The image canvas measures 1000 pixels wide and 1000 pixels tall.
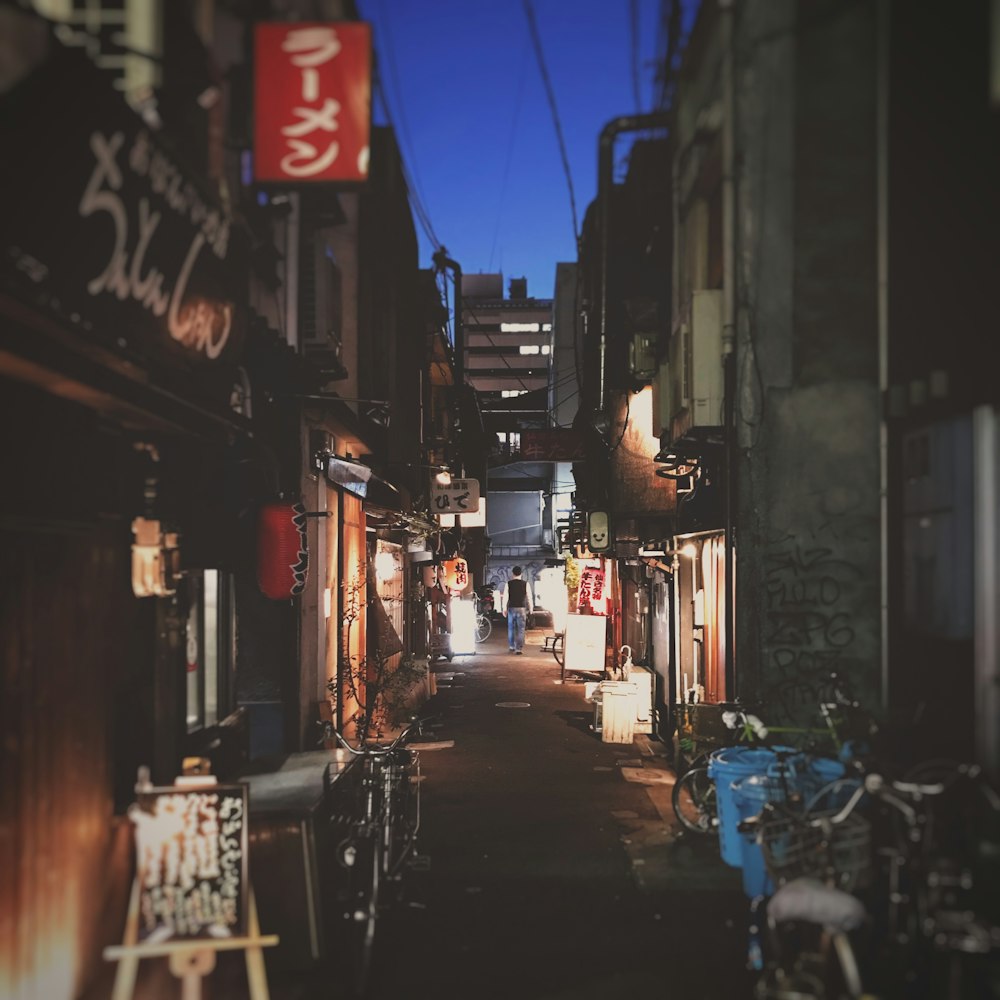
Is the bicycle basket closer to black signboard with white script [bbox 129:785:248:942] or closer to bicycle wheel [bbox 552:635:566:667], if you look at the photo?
black signboard with white script [bbox 129:785:248:942]

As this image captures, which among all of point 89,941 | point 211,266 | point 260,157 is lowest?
point 89,941

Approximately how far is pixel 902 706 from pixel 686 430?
6.03 meters

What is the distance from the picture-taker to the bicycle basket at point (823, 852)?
7012 millimetres

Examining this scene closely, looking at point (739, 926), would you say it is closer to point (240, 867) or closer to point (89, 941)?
point (240, 867)

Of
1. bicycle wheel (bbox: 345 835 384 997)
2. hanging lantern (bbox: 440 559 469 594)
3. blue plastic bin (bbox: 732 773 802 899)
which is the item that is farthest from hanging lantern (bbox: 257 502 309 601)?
hanging lantern (bbox: 440 559 469 594)

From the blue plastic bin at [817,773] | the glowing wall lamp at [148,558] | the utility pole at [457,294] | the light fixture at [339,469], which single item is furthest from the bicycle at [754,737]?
the utility pole at [457,294]

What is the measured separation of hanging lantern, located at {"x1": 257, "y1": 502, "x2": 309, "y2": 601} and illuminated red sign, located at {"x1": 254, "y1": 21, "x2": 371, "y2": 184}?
15.2ft

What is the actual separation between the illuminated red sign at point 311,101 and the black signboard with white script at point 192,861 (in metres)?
6.09

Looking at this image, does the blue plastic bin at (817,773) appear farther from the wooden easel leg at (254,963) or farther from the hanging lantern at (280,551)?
the hanging lantern at (280,551)

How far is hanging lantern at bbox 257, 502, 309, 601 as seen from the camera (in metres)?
11.8

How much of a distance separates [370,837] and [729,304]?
8.34 metres

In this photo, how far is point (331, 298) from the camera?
15047mm

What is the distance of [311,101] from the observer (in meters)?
8.91

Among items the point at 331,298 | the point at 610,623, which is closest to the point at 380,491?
the point at 331,298
